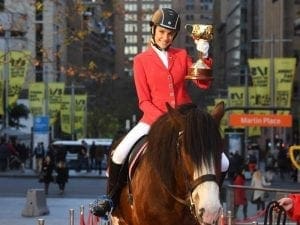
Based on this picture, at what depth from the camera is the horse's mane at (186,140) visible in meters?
5.79

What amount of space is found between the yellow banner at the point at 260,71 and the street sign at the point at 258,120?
867 cm

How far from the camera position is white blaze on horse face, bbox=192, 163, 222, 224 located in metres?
5.52

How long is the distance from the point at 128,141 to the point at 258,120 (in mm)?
30938

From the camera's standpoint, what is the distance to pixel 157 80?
23.5 feet

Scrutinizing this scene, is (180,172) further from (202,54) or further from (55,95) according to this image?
(55,95)

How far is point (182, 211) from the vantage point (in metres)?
6.31

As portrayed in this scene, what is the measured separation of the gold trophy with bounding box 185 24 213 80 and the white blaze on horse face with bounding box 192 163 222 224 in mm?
1311

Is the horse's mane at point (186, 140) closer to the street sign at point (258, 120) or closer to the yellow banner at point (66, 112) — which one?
the street sign at point (258, 120)

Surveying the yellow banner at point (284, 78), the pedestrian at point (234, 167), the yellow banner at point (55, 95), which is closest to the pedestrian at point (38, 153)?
the yellow banner at point (55, 95)

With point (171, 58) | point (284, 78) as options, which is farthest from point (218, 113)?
point (284, 78)

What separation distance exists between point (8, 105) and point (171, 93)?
150 ft

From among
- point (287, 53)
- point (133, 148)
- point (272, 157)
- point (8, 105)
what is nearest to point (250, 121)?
point (272, 157)

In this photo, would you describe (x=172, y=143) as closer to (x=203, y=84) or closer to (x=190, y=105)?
(x=190, y=105)

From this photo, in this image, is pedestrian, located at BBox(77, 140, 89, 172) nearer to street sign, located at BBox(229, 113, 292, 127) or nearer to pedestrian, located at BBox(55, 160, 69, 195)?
street sign, located at BBox(229, 113, 292, 127)
